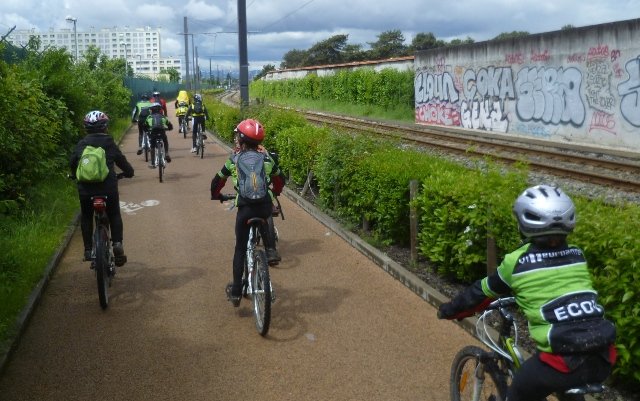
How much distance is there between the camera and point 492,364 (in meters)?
3.64

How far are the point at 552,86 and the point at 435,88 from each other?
9150mm

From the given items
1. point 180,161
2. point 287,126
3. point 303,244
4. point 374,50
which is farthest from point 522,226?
point 374,50

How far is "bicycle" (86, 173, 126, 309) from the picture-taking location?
6457mm

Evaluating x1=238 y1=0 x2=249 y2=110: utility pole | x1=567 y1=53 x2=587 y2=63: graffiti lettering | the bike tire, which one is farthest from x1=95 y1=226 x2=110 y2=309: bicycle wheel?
x1=567 y1=53 x2=587 y2=63: graffiti lettering

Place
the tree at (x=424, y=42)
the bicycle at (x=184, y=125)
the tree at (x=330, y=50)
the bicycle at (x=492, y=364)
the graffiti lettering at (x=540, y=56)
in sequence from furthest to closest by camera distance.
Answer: the tree at (x=330, y=50) < the tree at (x=424, y=42) < the bicycle at (x=184, y=125) < the graffiti lettering at (x=540, y=56) < the bicycle at (x=492, y=364)

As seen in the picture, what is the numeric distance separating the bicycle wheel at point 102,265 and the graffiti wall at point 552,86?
1561 cm

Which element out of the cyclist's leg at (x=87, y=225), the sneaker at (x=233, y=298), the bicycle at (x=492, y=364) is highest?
the cyclist's leg at (x=87, y=225)

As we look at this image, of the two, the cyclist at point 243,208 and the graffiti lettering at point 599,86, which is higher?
the graffiti lettering at point 599,86

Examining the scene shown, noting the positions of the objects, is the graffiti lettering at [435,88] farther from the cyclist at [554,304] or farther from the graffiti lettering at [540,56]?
the cyclist at [554,304]

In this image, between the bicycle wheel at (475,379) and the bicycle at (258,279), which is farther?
the bicycle at (258,279)

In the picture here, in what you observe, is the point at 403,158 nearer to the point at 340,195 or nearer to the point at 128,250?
the point at 340,195

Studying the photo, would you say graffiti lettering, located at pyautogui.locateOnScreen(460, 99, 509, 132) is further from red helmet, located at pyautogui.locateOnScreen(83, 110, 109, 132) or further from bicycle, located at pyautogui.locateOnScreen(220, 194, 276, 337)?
bicycle, located at pyautogui.locateOnScreen(220, 194, 276, 337)

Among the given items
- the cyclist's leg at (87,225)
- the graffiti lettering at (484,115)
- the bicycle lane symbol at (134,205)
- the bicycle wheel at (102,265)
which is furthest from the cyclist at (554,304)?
the graffiti lettering at (484,115)

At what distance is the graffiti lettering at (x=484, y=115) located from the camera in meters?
25.6
